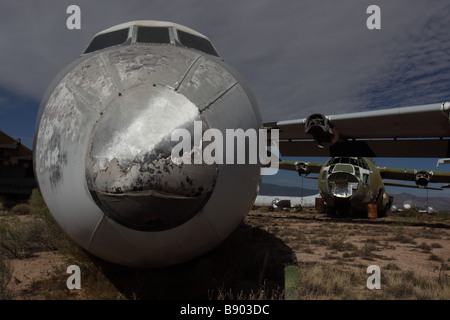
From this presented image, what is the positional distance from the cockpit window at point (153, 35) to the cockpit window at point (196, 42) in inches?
7.2

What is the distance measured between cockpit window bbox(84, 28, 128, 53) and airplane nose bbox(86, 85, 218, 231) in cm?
165

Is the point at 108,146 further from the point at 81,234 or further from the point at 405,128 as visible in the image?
the point at 405,128

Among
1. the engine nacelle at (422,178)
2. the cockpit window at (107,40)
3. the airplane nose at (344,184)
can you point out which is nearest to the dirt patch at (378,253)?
the cockpit window at (107,40)

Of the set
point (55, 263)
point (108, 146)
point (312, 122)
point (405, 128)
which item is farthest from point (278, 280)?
point (405, 128)

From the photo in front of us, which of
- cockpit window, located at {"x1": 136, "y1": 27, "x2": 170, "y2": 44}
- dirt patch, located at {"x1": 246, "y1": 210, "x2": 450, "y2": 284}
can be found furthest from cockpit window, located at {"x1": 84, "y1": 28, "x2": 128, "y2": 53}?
dirt patch, located at {"x1": 246, "y1": 210, "x2": 450, "y2": 284}

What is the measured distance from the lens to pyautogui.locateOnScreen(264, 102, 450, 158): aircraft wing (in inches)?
359

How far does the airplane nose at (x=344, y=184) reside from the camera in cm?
1605

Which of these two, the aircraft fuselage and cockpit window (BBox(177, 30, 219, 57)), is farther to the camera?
the aircraft fuselage

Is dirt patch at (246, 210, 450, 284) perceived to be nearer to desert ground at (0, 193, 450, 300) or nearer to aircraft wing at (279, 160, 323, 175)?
desert ground at (0, 193, 450, 300)

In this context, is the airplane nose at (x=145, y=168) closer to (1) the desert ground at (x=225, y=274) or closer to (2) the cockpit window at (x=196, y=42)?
(1) the desert ground at (x=225, y=274)

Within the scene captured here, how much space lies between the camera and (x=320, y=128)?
9539 mm

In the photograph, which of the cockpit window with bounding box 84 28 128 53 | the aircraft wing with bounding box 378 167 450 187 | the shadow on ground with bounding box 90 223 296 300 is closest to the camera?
the shadow on ground with bounding box 90 223 296 300

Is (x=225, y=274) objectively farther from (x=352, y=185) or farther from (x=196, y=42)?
(x=352, y=185)
